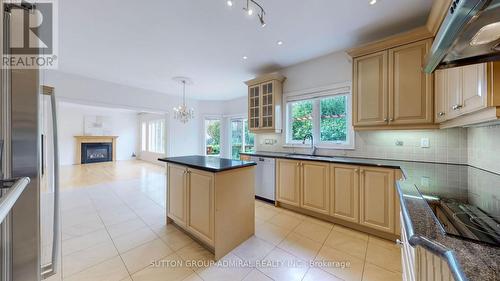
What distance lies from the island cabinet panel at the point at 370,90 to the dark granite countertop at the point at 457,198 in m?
0.85

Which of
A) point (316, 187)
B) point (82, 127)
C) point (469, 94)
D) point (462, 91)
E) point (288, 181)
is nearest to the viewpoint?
point (469, 94)

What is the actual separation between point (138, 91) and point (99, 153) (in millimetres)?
5545

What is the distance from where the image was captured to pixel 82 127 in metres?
8.25

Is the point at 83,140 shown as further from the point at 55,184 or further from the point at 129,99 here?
the point at 55,184

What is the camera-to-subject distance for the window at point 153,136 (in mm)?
8070

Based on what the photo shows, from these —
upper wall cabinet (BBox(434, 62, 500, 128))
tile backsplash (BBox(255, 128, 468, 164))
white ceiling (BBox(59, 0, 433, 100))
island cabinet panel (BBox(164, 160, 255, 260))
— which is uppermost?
white ceiling (BBox(59, 0, 433, 100))

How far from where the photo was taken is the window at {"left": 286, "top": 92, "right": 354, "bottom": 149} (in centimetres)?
300

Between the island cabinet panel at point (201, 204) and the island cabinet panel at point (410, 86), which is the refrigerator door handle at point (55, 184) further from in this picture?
the island cabinet panel at point (410, 86)

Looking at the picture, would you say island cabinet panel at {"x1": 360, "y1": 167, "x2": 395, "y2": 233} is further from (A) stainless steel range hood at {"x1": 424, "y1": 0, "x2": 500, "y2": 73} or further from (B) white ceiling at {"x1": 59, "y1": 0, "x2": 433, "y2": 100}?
(B) white ceiling at {"x1": 59, "y1": 0, "x2": 433, "y2": 100}

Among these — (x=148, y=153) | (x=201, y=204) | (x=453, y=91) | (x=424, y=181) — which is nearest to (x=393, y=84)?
(x=453, y=91)

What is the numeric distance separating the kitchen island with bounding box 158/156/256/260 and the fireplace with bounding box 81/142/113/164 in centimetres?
840

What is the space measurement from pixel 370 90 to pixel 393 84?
0.80 feet

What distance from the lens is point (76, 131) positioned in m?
8.10

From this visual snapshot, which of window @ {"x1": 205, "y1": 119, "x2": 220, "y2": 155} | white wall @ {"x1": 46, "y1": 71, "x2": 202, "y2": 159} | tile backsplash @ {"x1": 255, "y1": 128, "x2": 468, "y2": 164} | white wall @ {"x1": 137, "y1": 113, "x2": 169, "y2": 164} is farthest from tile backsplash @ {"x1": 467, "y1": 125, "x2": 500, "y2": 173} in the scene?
white wall @ {"x1": 137, "y1": 113, "x2": 169, "y2": 164}
